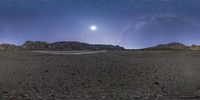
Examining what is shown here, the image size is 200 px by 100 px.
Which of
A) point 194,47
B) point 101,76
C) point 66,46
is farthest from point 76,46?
point 101,76

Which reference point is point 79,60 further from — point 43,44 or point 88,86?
point 43,44

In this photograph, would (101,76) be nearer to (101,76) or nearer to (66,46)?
(101,76)

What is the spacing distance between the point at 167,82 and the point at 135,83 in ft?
4.04

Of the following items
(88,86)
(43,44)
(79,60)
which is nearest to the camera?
(88,86)

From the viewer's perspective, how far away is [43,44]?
25.2 m

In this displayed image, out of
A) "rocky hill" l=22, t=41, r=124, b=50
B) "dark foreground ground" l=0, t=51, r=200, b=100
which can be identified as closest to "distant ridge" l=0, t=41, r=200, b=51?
"rocky hill" l=22, t=41, r=124, b=50

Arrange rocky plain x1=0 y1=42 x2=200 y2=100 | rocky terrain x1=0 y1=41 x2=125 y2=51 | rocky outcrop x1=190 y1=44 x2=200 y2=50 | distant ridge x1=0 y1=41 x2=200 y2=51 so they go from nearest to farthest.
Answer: rocky plain x1=0 y1=42 x2=200 y2=100 < rocky terrain x1=0 y1=41 x2=125 y2=51 < distant ridge x1=0 y1=41 x2=200 y2=51 < rocky outcrop x1=190 y1=44 x2=200 y2=50

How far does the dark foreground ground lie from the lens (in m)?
14.4

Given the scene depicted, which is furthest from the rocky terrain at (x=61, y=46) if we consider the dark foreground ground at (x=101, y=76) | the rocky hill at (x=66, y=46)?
the dark foreground ground at (x=101, y=76)

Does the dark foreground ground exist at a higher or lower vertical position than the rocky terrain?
lower

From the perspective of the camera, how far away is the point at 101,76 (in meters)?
16.7

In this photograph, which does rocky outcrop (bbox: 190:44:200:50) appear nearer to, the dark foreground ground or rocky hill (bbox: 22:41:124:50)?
rocky hill (bbox: 22:41:124:50)

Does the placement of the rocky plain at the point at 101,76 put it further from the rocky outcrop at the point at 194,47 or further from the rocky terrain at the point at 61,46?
the rocky terrain at the point at 61,46

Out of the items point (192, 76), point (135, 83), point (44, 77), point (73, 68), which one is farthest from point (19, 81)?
point (192, 76)
